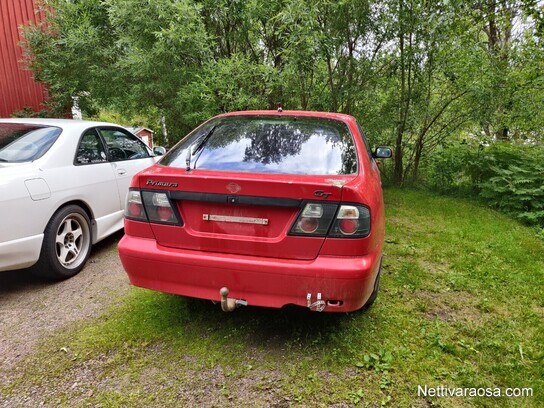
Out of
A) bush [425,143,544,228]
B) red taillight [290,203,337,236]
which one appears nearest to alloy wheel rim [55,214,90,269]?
red taillight [290,203,337,236]

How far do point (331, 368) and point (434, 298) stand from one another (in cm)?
136

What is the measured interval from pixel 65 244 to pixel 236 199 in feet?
6.91

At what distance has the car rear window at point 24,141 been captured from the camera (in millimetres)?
3227

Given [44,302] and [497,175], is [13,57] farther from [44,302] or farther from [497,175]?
[497,175]

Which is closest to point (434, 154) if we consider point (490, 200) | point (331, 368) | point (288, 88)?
point (490, 200)

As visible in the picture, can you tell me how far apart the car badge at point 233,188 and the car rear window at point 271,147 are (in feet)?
0.69

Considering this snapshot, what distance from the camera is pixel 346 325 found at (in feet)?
8.75

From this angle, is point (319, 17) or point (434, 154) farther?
point (434, 154)

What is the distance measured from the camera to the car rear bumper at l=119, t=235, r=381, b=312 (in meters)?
2.08

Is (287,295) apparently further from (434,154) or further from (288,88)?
(434,154)

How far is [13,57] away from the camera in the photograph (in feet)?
26.5

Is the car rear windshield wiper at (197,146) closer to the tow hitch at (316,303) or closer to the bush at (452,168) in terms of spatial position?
the tow hitch at (316,303)

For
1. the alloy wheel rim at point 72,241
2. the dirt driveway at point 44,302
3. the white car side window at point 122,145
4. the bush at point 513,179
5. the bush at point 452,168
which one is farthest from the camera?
the bush at point 452,168

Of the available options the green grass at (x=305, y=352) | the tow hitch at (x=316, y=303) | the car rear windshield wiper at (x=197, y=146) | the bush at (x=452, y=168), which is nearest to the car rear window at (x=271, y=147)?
the car rear windshield wiper at (x=197, y=146)
